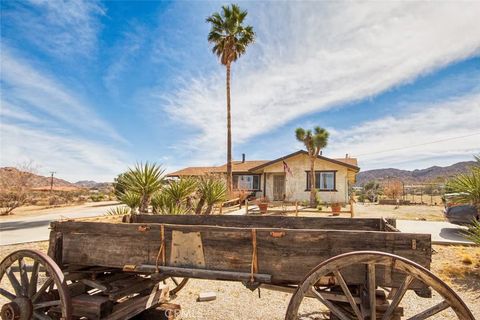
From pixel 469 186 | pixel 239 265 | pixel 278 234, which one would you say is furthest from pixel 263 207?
pixel 278 234

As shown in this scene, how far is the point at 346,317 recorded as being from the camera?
8.18ft

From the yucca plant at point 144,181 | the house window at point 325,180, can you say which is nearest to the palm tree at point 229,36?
the house window at point 325,180

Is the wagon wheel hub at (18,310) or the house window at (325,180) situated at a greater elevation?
the house window at (325,180)

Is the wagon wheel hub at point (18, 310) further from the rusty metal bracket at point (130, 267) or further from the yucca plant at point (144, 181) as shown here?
the yucca plant at point (144, 181)

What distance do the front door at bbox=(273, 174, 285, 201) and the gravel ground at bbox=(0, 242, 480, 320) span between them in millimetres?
19226

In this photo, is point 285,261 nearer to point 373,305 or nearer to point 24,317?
point 373,305

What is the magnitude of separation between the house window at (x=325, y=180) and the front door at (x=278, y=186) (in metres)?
2.97

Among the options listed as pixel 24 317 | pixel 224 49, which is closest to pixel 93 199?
pixel 224 49

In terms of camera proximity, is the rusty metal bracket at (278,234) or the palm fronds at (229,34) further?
the palm fronds at (229,34)

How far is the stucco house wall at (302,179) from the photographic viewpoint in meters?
23.7

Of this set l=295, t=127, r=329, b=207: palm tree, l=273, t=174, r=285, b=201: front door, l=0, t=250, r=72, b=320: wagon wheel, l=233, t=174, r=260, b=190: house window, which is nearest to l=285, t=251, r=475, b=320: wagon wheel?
l=0, t=250, r=72, b=320: wagon wheel

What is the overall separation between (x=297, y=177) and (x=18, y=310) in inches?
910

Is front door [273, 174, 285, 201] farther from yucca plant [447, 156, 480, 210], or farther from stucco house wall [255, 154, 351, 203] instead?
yucca plant [447, 156, 480, 210]

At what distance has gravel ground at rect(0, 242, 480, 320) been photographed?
169 inches
